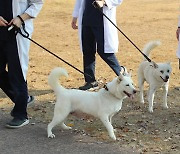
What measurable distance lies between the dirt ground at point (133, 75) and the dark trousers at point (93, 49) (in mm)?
485

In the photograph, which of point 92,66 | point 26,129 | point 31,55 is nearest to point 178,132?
point 26,129

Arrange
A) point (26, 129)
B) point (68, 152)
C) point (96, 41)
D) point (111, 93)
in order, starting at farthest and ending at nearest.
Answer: point (96, 41) → point (26, 129) → point (111, 93) → point (68, 152)

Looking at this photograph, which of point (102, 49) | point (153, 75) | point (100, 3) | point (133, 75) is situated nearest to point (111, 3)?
point (100, 3)

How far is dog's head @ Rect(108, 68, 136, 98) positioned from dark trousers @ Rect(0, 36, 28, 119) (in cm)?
109

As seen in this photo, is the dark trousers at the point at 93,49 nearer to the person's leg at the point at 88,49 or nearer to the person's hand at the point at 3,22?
the person's leg at the point at 88,49

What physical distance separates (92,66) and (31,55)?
307cm

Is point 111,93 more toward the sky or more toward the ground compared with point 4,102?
more toward the sky

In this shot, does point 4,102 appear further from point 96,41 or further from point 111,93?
point 111,93

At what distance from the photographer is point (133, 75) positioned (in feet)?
26.9

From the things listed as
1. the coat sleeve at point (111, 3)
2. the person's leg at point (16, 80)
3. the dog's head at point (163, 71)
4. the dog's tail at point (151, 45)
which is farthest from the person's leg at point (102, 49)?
the person's leg at point (16, 80)

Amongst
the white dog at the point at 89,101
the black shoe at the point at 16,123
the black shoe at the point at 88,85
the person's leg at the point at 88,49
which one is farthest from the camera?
the black shoe at the point at 88,85

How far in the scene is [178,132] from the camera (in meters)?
5.41

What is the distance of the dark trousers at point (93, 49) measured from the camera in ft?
22.4

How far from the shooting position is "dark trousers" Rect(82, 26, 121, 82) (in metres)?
6.84
